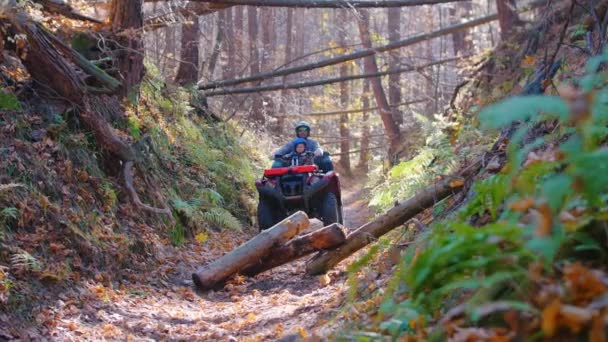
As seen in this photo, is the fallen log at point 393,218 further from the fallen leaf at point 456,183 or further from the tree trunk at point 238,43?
the tree trunk at point 238,43

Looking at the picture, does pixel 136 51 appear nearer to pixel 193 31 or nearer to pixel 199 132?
pixel 199 132

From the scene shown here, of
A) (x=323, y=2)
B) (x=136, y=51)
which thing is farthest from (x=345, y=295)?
(x=323, y=2)

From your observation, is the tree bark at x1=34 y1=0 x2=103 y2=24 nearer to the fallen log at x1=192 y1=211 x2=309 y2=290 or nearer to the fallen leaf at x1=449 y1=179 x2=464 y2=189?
the fallen log at x1=192 y1=211 x2=309 y2=290

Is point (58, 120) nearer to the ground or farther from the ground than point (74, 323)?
farther from the ground

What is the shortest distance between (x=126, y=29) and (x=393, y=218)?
16.3 ft

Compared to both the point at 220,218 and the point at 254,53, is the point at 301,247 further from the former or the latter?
the point at 254,53

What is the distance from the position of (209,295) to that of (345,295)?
6.94ft

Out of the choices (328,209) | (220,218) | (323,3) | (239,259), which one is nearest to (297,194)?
(328,209)

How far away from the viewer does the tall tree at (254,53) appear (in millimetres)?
18797

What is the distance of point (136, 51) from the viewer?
8.73 m

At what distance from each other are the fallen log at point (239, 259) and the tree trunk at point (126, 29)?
11.3ft

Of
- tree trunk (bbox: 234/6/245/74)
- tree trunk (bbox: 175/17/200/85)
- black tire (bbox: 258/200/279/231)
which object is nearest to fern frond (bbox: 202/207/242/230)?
black tire (bbox: 258/200/279/231)

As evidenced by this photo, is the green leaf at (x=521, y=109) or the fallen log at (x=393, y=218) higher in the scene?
the green leaf at (x=521, y=109)

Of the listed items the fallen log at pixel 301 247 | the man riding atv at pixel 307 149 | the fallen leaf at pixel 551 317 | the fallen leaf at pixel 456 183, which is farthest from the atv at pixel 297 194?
the fallen leaf at pixel 551 317
